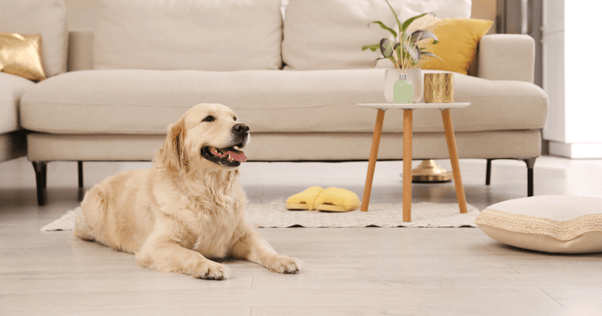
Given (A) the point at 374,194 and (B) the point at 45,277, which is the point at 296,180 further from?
(B) the point at 45,277

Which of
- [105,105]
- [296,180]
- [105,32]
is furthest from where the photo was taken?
[296,180]

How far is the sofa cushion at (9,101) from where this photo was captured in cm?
247

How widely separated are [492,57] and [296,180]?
146 centimetres

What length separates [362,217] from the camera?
2.33 meters

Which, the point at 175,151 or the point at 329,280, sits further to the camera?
the point at 175,151

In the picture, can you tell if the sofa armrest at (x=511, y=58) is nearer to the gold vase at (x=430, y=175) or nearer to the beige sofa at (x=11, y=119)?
the gold vase at (x=430, y=175)

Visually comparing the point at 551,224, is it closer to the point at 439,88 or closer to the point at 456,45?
the point at 439,88

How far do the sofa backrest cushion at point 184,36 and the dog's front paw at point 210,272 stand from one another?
198cm

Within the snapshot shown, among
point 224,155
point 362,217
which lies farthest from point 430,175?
point 224,155

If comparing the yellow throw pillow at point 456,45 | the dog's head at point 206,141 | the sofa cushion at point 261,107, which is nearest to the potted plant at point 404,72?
the sofa cushion at point 261,107

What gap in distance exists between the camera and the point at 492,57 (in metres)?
2.89

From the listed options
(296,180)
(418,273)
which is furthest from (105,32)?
(418,273)

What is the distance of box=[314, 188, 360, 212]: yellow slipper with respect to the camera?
2.47m

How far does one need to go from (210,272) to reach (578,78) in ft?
13.6
